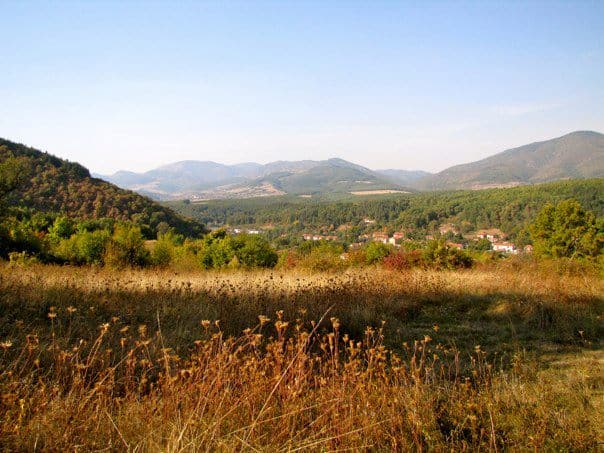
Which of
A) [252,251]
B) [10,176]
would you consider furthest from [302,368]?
[252,251]

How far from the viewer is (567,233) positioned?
31.7 metres

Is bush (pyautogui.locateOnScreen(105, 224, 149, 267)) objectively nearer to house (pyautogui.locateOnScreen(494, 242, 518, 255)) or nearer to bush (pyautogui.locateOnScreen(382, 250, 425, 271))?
bush (pyautogui.locateOnScreen(382, 250, 425, 271))

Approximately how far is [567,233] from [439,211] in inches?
2831

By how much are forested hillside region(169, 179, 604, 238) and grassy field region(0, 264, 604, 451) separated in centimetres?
8211

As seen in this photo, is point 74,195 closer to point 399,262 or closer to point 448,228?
point 399,262

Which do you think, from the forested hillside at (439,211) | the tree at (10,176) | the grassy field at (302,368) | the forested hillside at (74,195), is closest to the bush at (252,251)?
the tree at (10,176)

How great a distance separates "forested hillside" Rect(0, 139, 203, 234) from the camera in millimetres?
53234

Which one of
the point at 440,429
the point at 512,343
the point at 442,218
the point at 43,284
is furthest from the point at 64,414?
the point at 442,218

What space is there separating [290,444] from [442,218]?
10424cm

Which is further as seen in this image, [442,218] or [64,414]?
[442,218]

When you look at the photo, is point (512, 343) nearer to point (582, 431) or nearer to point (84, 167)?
point (582, 431)

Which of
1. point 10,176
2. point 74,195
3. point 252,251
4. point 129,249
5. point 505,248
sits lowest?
point 505,248

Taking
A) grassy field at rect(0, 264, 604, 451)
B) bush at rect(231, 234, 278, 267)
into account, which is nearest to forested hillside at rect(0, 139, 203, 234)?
bush at rect(231, 234, 278, 267)

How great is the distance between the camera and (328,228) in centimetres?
10919
